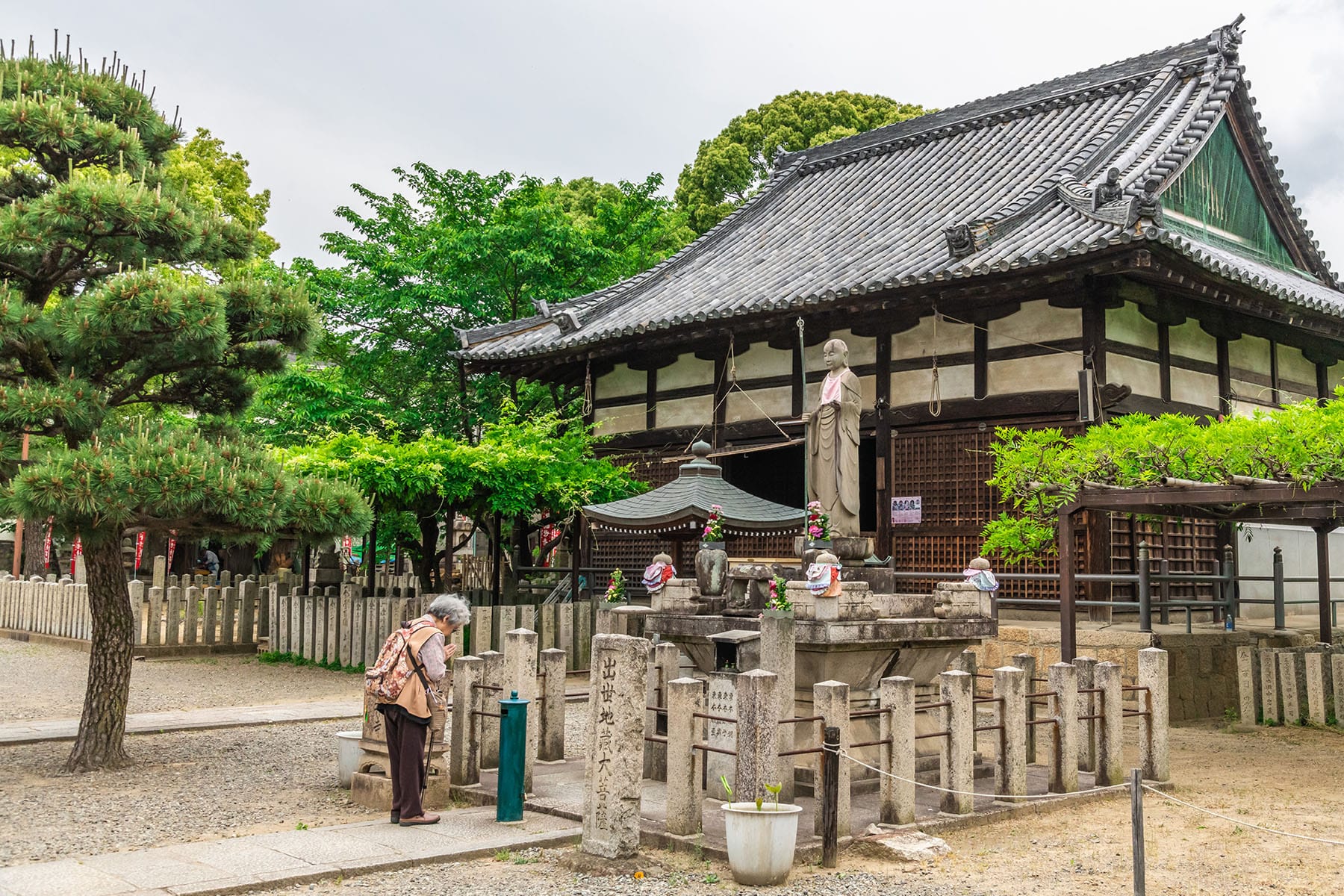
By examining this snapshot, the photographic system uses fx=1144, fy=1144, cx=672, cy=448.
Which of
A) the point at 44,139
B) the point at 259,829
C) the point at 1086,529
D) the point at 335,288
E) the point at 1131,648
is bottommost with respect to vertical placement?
the point at 259,829

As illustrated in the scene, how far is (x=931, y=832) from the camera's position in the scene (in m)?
7.69

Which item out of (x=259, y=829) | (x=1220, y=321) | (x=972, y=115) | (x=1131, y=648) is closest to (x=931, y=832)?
(x=259, y=829)

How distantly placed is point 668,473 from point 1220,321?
29.3 ft

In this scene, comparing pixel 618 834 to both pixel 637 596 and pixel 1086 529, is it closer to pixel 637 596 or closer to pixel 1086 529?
pixel 1086 529

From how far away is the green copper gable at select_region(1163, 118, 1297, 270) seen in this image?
56.2ft

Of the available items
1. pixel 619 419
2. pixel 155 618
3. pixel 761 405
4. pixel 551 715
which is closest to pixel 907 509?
pixel 761 405

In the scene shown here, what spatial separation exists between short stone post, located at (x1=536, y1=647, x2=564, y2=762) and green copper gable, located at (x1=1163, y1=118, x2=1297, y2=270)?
1156cm

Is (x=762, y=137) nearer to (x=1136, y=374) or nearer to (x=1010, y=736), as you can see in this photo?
(x=1136, y=374)

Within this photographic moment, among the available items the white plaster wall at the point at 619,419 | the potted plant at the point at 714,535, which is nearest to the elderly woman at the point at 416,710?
the potted plant at the point at 714,535

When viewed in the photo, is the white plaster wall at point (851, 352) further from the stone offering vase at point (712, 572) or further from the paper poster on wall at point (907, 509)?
the stone offering vase at point (712, 572)

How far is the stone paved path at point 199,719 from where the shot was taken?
37.1 ft

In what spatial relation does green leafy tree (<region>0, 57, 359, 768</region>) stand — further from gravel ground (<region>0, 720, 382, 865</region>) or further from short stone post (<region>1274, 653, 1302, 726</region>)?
short stone post (<region>1274, 653, 1302, 726</region>)

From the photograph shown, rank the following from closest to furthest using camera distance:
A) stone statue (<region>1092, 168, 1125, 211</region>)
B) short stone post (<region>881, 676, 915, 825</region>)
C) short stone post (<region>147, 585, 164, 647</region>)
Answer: short stone post (<region>881, 676, 915, 825</region>)
stone statue (<region>1092, 168, 1125, 211</region>)
short stone post (<region>147, 585, 164, 647</region>)

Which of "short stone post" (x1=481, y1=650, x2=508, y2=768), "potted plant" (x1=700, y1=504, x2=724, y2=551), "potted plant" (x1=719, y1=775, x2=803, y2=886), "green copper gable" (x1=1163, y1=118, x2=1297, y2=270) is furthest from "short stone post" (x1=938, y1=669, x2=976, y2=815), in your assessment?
"green copper gable" (x1=1163, y1=118, x2=1297, y2=270)
